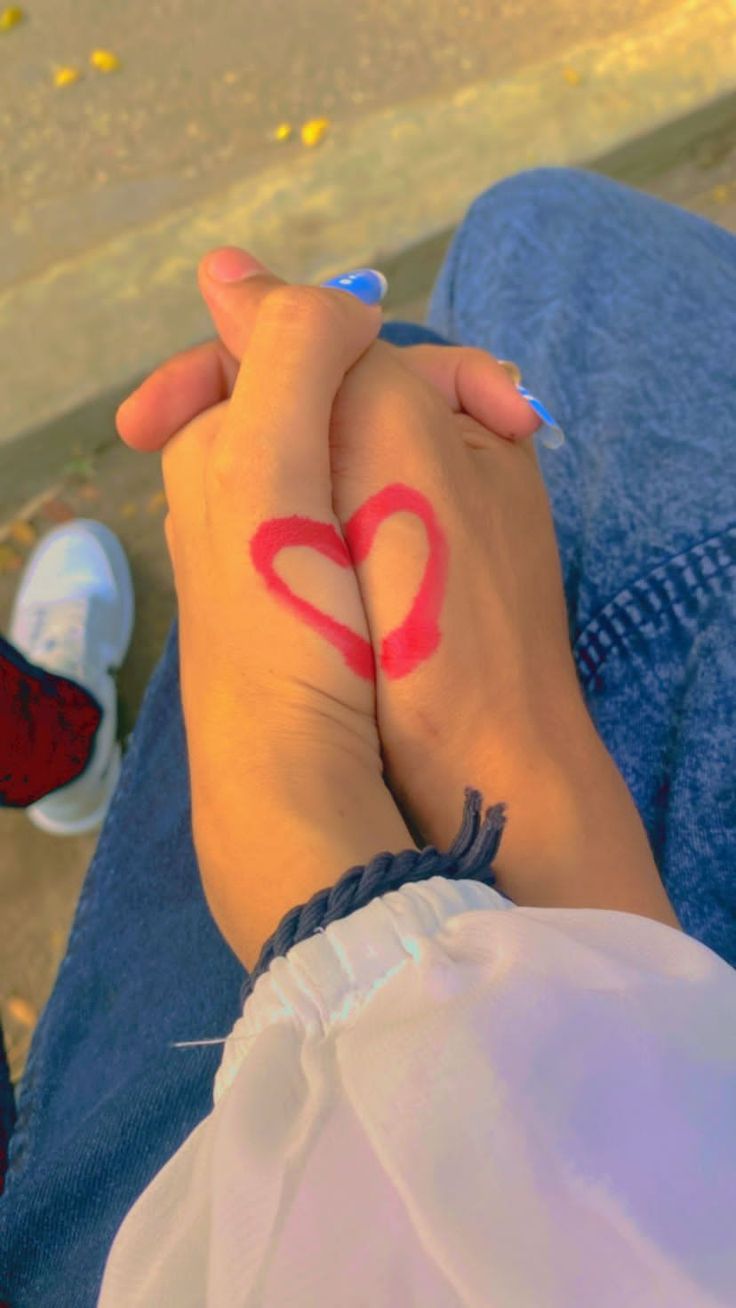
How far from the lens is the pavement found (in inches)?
57.3

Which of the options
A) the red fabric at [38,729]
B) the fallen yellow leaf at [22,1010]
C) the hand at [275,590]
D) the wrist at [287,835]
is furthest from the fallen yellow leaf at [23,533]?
the wrist at [287,835]

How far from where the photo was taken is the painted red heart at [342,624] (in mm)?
651

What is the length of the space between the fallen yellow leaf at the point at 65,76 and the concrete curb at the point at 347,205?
11.0 inches

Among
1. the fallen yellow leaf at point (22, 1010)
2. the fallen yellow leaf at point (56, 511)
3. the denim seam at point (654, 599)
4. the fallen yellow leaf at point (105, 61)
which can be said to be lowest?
the fallen yellow leaf at point (22, 1010)

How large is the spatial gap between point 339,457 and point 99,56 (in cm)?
123

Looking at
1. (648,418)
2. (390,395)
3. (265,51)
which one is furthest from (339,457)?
(265,51)

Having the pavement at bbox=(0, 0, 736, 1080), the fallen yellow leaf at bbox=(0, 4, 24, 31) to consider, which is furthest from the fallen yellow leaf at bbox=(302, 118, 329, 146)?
the fallen yellow leaf at bbox=(0, 4, 24, 31)

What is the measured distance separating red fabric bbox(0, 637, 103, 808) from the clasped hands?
0.48 metres

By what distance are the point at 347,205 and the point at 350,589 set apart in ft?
3.51

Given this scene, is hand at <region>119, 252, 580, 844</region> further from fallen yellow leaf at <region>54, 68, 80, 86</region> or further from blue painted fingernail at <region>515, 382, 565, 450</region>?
fallen yellow leaf at <region>54, 68, 80, 86</region>

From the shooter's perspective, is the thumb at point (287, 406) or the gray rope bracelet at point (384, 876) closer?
the gray rope bracelet at point (384, 876)

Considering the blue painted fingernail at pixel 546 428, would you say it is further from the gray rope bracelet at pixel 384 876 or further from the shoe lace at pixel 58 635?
the shoe lace at pixel 58 635

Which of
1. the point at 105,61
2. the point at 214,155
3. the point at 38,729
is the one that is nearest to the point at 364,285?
the point at 38,729

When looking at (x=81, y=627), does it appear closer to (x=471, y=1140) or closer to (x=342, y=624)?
(x=342, y=624)
